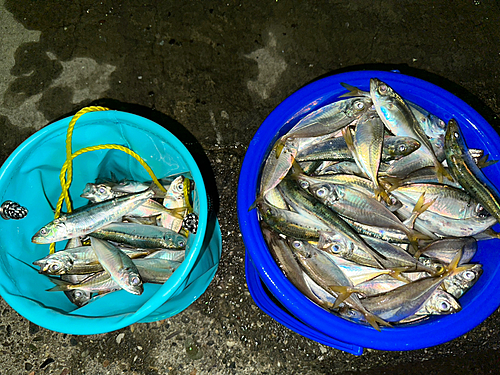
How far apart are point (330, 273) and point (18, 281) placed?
1.65 meters

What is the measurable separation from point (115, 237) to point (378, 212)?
147 centimetres

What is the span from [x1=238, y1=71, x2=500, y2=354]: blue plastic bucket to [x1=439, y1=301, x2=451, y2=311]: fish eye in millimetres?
75

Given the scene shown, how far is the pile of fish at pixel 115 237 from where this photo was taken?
2.03 metres

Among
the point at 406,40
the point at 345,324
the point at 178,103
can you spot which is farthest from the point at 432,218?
the point at 178,103

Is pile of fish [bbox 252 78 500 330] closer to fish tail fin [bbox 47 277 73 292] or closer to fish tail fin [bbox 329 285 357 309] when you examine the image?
fish tail fin [bbox 329 285 357 309]

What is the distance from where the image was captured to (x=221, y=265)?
9.51 ft

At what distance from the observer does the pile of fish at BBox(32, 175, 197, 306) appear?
203 cm

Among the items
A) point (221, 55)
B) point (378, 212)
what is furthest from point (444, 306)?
point (221, 55)

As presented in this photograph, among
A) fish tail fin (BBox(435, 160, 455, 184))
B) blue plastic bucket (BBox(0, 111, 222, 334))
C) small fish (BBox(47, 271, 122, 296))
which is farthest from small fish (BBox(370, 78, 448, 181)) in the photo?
small fish (BBox(47, 271, 122, 296))

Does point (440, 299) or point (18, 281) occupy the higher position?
point (440, 299)

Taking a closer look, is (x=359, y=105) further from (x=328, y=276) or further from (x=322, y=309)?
(x=322, y=309)

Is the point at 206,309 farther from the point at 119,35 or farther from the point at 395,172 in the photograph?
the point at 119,35

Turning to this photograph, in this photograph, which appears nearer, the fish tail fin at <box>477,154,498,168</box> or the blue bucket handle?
the fish tail fin at <box>477,154,498,168</box>

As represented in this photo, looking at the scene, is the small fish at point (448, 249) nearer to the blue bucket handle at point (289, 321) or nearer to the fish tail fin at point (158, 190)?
the blue bucket handle at point (289, 321)
